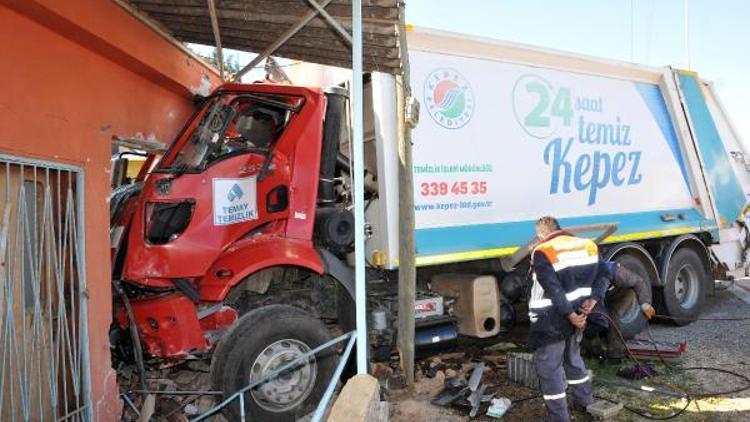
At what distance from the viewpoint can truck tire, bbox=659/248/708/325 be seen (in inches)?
273

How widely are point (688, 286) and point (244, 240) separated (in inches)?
223

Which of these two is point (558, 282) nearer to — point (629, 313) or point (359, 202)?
point (359, 202)

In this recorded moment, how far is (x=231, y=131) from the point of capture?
14.5ft

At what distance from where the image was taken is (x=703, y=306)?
7598mm

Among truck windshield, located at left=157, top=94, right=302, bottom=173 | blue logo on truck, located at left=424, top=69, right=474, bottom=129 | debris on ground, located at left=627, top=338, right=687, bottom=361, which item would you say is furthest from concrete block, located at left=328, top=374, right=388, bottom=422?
debris on ground, located at left=627, top=338, right=687, bottom=361

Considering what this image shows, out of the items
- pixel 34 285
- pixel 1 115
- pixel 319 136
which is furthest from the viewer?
pixel 319 136

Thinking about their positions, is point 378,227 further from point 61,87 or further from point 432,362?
point 61,87

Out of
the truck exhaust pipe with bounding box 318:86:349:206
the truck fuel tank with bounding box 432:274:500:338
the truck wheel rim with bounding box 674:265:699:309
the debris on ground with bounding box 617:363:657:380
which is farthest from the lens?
the truck wheel rim with bounding box 674:265:699:309

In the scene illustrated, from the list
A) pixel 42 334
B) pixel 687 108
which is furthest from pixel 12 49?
pixel 687 108

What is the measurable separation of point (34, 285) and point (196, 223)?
42.6 inches

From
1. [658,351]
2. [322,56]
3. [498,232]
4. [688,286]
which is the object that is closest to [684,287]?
[688,286]

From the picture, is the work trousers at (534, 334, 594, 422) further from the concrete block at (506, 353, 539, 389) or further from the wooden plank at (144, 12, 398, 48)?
the wooden plank at (144, 12, 398, 48)

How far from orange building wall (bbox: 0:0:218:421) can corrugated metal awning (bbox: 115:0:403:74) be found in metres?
0.24

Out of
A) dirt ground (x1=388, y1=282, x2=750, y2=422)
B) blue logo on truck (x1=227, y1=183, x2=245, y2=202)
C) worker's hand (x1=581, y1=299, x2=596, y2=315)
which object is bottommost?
dirt ground (x1=388, y1=282, x2=750, y2=422)
